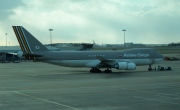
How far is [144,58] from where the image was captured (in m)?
46.7

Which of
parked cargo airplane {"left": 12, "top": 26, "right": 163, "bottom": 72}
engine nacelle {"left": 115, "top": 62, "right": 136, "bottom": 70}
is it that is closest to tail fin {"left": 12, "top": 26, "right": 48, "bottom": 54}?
parked cargo airplane {"left": 12, "top": 26, "right": 163, "bottom": 72}

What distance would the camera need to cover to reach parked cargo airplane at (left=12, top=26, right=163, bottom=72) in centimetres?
4272

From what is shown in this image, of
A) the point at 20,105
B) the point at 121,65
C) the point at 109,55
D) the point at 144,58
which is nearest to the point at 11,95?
the point at 20,105

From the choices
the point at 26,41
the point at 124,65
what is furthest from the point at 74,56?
the point at 124,65

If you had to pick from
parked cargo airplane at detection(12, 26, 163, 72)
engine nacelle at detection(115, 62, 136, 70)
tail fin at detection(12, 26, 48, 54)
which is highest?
tail fin at detection(12, 26, 48, 54)

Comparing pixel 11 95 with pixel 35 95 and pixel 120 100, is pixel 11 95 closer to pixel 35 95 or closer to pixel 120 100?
pixel 35 95

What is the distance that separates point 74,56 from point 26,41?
6.93 m

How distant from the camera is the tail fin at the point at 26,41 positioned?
141 feet

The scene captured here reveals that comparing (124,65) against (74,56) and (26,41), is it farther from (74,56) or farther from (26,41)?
(26,41)

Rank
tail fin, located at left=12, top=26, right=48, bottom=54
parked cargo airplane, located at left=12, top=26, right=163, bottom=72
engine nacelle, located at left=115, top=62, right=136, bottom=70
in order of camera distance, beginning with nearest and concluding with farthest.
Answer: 1. engine nacelle, located at left=115, top=62, right=136, bottom=70
2. parked cargo airplane, located at left=12, top=26, right=163, bottom=72
3. tail fin, located at left=12, top=26, right=48, bottom=54

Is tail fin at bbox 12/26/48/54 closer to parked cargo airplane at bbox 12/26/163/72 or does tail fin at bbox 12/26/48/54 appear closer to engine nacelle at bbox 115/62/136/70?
parked cargo airplane at bbox 12/26/163/72

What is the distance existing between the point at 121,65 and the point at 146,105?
2517 centimetres

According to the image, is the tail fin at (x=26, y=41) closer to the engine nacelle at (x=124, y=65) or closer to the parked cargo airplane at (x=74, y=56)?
the parked cargo airplane at (x=74, y=56)

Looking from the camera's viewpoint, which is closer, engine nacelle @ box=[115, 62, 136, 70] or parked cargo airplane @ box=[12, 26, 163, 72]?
engine nacelle @ box=[115, 62, 136, 70]
